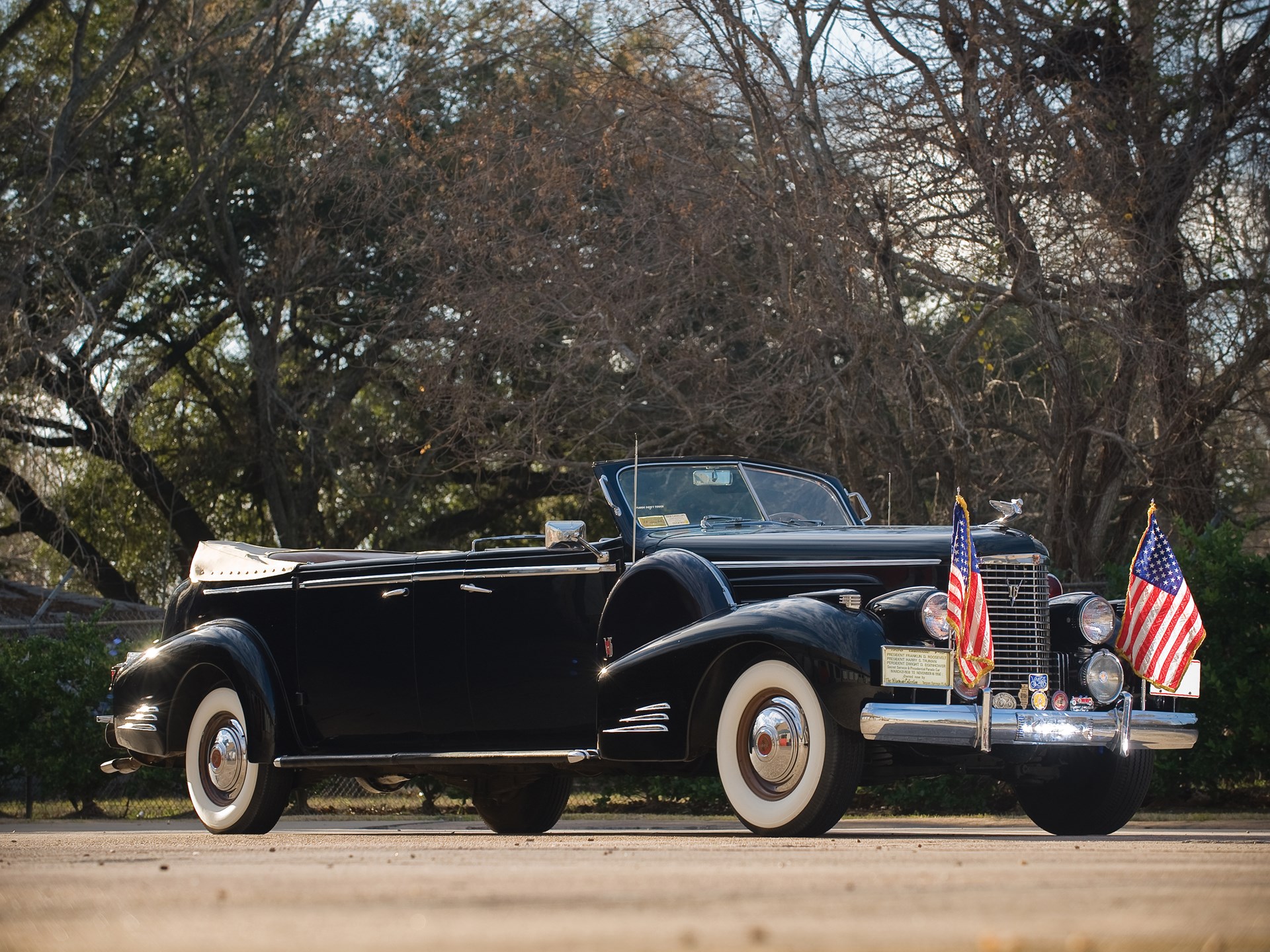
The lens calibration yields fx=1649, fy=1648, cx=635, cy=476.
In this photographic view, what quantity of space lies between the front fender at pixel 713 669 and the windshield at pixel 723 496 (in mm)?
1060

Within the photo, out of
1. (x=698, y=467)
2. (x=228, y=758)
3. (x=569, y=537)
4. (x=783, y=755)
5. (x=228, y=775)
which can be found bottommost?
(x=228, y=775)

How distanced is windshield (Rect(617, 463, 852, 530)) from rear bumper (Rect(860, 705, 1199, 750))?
6.70 ft

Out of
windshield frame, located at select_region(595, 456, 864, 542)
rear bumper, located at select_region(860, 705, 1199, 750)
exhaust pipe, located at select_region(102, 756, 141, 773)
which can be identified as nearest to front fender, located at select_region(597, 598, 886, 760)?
rear bumper, located at select_region(860, 705, 1199, 750)

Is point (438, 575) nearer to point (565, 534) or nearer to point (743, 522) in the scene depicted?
point (565, 534)

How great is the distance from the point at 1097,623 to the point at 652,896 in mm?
4317

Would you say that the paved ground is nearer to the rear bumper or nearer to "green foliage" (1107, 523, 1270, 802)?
the rear bumper

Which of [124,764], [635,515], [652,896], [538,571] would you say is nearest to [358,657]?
[538,571]

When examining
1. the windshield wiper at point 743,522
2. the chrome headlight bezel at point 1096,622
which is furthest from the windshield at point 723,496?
the chrome headlight bezel at point 1096,622

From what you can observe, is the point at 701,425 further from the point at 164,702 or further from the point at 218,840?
the point at 218,840

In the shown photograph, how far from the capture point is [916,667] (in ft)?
23.6

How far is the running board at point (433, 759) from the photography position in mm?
8250

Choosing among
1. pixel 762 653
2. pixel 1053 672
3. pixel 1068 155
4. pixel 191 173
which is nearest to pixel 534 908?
pixel 762 653

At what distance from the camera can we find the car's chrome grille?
7.79 m

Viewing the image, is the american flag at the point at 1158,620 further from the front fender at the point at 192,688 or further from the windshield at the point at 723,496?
the front fender at the point at 192,688
